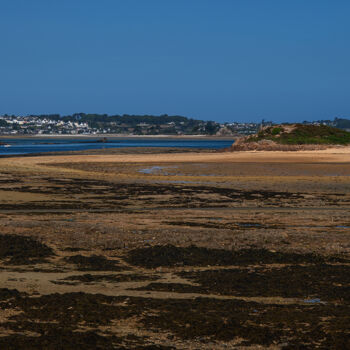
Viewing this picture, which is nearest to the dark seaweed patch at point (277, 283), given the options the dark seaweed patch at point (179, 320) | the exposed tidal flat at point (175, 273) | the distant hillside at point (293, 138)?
the exposed tidal flat at point (175, 273)

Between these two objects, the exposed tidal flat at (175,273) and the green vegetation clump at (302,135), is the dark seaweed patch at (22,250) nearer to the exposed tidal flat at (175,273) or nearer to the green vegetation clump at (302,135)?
the exposed tidal flat at (175,273)

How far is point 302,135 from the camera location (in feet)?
252

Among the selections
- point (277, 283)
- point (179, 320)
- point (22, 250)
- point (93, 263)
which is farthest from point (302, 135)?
point (179, 320)

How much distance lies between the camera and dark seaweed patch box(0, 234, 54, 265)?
516 inches

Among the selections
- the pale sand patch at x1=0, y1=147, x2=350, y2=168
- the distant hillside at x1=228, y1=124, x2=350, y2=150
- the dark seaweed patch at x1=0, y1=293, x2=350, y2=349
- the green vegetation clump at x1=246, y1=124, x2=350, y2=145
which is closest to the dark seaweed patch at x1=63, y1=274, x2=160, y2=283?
the dark seaweed patch at x1=0, y1=293, x2=350, y2=349

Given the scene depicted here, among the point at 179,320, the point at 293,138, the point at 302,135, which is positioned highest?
the point at 302,135

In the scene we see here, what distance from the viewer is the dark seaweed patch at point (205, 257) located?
12.9 meters

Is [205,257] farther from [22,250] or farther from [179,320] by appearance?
[179,320]

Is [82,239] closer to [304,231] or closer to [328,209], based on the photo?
[304,231]

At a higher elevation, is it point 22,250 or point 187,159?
point 187,159

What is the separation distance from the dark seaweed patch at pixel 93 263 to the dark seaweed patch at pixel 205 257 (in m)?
0.44

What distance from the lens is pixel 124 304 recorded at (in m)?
9.93

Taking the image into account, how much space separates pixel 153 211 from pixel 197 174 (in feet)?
56.7

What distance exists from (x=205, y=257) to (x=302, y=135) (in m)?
65.4
